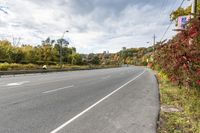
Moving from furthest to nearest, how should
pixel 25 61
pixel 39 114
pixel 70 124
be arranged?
1. pixel 25 61
2. pixel 39 114
3. pixel 70 124

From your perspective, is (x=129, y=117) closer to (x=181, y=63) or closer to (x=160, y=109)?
(x=160, y=109)

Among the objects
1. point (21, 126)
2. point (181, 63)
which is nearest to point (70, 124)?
point (21, 126)

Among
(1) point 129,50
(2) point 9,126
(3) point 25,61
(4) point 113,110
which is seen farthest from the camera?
(1) point 129,50

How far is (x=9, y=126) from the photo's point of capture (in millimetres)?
6992

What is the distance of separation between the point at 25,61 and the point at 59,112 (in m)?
79.5

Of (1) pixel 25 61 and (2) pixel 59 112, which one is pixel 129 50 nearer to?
(1) pixel 25 61

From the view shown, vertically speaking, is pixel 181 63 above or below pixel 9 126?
above

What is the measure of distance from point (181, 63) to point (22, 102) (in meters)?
6.64

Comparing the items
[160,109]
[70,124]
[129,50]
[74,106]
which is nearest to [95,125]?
[70,124]

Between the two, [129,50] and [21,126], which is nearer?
[21,126]

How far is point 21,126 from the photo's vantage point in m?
7.04

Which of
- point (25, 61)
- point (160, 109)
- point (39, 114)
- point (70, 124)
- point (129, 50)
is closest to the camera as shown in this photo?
point (70, 124)

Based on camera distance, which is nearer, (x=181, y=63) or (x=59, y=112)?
(x=59, y=112)

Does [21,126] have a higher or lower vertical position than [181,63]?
lower
